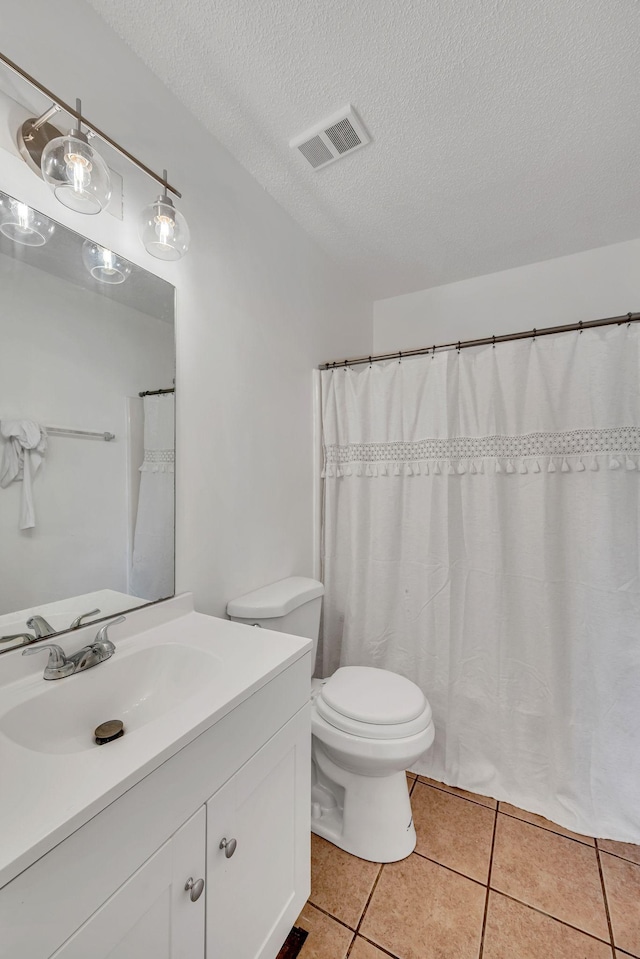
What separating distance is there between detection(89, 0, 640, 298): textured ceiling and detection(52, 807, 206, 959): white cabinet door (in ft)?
5.93

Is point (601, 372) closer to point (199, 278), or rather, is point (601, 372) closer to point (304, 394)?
point (304, 394)

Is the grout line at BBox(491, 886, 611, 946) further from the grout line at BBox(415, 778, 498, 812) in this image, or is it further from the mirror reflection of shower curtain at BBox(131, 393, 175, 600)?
the mirror reflection of shower curtain at BBox(131, 393, 175, 600)

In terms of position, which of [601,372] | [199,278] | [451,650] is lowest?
[451,650]

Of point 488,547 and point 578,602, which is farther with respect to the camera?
point 488,547

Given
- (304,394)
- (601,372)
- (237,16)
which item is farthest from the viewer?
(304,394)

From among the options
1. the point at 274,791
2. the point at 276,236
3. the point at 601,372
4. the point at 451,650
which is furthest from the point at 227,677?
the point at 276,236

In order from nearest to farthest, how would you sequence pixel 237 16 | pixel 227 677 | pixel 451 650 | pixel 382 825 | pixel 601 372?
pixel 227 677 < pixel 237 16 < pixel 382 825 < pixel 601 372 < pixel 451 650

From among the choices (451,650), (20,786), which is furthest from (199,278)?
(451,650)

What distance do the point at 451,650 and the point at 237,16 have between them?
85.4 inches

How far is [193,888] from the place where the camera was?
68cm

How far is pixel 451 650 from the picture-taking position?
165cm

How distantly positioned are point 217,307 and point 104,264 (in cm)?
40

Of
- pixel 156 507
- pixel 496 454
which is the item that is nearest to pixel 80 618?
pixel 156 507

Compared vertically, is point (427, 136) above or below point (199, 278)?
above
